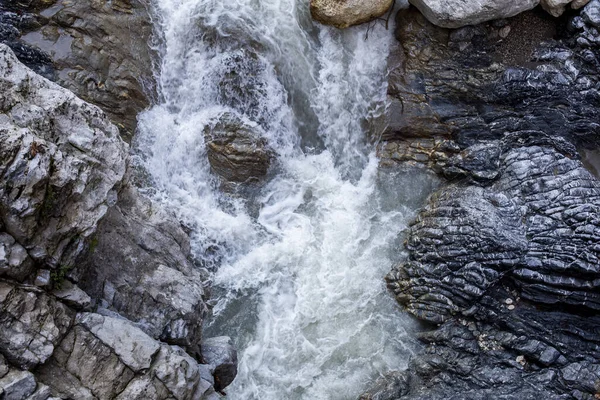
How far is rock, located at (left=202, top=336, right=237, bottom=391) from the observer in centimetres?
902

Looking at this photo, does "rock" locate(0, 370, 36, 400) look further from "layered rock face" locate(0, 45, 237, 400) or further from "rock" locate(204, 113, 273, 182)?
"rock" locate(204, 113, 273, 182)

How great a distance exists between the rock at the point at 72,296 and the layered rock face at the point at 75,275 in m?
0.01

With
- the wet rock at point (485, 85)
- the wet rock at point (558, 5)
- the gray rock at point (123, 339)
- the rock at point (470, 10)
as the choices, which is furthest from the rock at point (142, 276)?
the wet rock at point (558, 5)

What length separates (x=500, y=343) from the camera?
10.7m

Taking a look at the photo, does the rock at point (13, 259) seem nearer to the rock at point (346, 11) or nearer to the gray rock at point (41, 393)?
the gray rock at point (41, 393)

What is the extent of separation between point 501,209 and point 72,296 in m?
8.10

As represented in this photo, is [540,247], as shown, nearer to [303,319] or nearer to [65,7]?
[303,319]

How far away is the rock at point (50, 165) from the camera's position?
6625 millimetres

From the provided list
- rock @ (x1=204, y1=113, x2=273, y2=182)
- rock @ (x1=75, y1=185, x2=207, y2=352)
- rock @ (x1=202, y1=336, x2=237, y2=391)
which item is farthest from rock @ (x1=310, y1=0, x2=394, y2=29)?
rock @ (x1=202, y1=336, x2=237, y2=391)

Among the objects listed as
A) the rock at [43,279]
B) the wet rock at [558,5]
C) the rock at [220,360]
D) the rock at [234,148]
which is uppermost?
the wet rock at [558,5]

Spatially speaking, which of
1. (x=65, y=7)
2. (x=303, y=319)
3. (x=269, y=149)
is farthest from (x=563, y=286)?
(x=65, y=7)

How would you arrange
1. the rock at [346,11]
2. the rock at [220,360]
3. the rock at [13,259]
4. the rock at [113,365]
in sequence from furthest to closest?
the rock at [346,11] → the rock at [220,360] → the rock at [113,365] → the rock at [13,259]

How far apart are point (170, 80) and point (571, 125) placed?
8541 millimetres

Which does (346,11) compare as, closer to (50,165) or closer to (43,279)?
(50,165)
